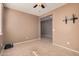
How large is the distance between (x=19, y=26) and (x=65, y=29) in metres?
1.42

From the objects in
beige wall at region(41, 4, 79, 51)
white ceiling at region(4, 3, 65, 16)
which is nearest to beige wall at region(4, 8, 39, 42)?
white ceiling at region(4, 3, 65, 16)

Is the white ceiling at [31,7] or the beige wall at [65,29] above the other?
the white ceiling at [31,7]

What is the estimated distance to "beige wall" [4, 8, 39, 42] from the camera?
7.40ft

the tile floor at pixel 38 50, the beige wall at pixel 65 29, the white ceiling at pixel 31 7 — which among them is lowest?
the tile floor at pixel 38 50

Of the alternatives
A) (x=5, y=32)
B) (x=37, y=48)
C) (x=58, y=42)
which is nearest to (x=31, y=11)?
(x=5, y=32)

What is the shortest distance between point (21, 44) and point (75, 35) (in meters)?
1.64

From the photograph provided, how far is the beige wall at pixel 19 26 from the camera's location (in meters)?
2.26

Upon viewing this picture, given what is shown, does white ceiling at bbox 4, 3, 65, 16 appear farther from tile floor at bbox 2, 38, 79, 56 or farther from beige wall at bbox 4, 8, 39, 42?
tile floor at bbox 2, 38, 79, 56

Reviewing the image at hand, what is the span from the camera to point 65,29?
290 cm

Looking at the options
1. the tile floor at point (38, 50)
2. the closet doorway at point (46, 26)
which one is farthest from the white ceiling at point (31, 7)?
the tile floor at point (38, 50)

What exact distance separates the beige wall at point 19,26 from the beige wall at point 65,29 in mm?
594

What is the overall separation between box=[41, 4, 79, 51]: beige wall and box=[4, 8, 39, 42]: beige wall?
0.59 m

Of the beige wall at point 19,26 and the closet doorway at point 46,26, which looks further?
the closet doorway at point 46,26

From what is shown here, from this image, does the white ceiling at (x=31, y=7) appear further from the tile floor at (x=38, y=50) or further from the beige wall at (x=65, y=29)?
the tile floor at (x=38, y=50)
